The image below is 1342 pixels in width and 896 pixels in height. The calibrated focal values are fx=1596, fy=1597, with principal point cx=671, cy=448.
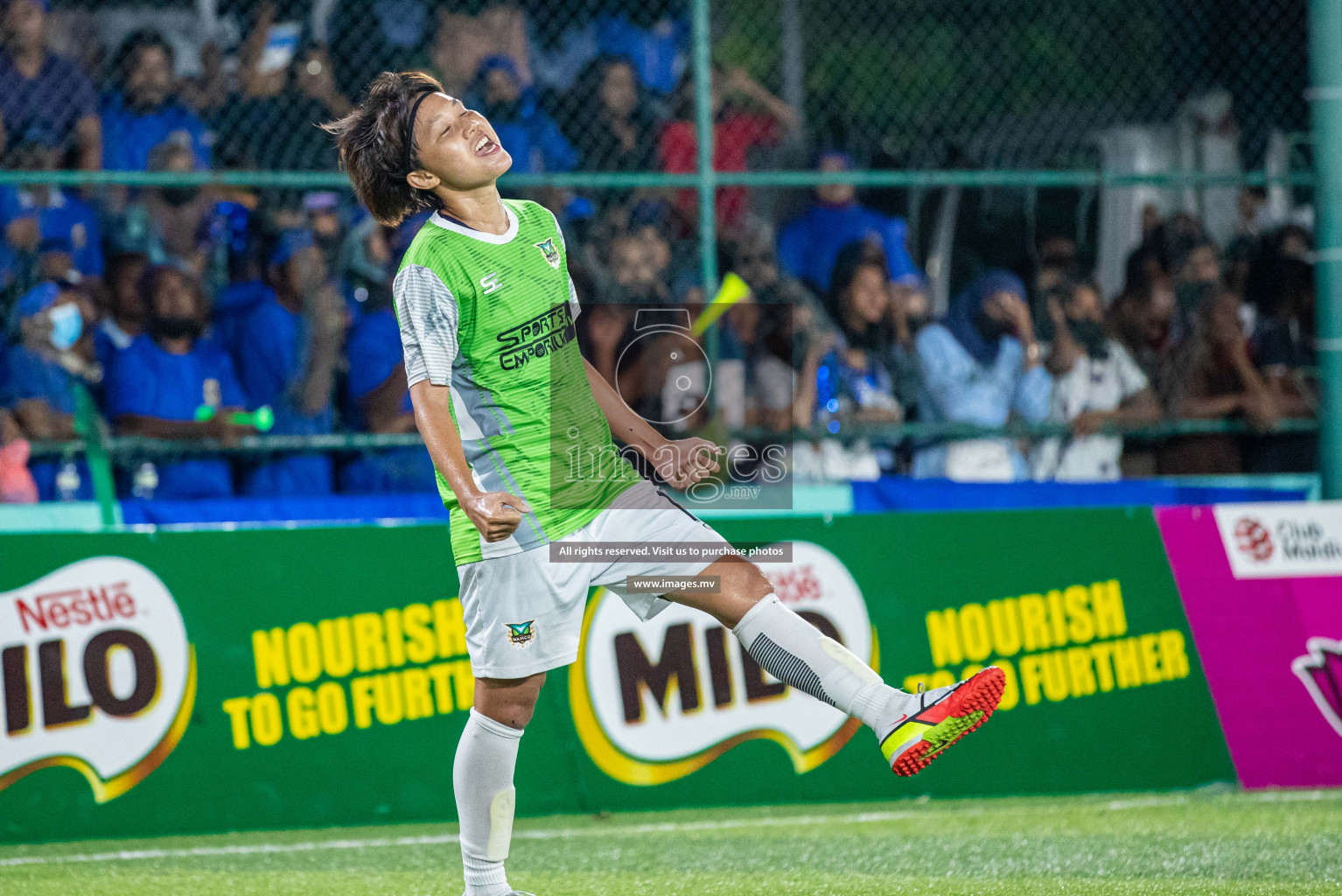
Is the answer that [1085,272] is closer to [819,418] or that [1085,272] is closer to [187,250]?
[819,418]

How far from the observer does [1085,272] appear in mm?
8523

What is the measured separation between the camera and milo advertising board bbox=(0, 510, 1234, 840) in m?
5.99

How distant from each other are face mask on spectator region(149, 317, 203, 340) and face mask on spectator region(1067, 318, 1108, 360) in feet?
14.4

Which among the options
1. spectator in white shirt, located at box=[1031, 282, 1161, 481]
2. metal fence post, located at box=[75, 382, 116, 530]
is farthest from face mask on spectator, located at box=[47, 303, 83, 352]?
spectator in white shirt, located at box=[1031, 282, 1161, 481]

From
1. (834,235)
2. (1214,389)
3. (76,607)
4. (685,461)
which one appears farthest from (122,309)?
(1214,389)

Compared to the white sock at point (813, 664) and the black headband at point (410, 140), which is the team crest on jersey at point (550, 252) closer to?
the black headband at point (410, 140)

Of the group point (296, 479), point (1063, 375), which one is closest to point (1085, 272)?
point (1063, 375)

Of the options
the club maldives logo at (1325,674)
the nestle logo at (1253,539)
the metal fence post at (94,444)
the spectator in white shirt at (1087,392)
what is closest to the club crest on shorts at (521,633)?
the metal fence post at (94,444)

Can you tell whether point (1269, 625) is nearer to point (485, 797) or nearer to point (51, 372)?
point (485, 797)

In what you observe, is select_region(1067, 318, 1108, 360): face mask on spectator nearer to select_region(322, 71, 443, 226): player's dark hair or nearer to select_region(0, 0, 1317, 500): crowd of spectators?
select_region(0, 0, 1317, 500): crowd of spectators

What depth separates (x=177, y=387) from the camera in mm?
7383

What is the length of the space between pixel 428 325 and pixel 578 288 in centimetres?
387

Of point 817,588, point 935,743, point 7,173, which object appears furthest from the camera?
point 7,173

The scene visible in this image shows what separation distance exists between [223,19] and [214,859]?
4869 millimetres
